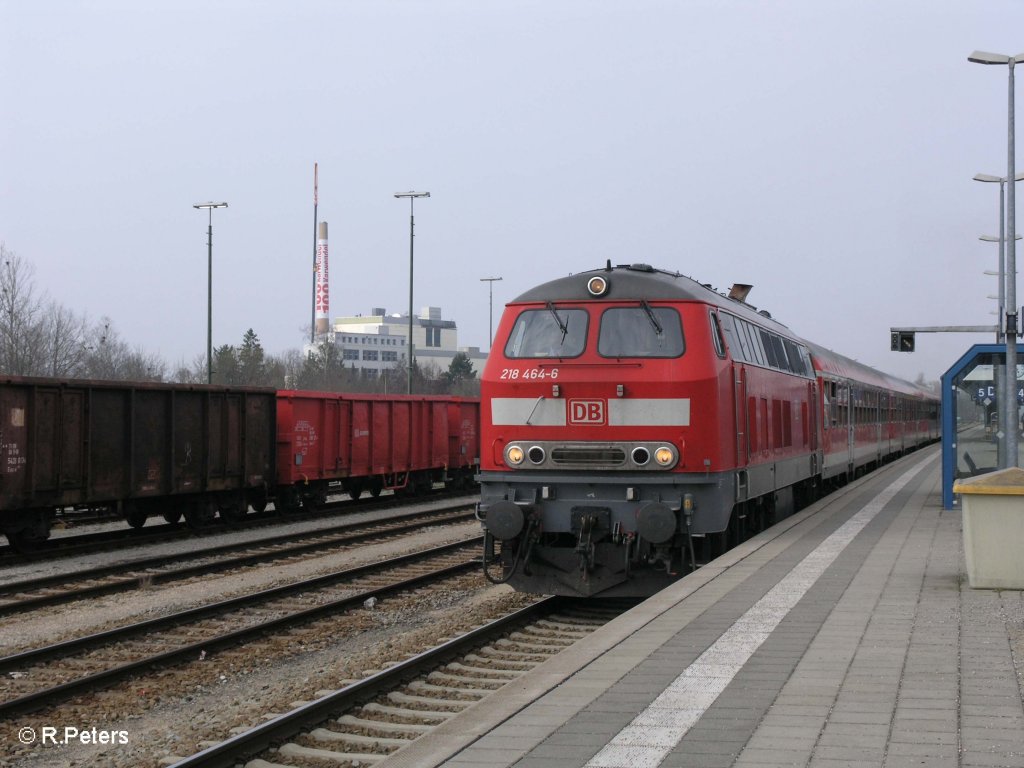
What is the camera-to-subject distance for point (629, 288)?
11789mm

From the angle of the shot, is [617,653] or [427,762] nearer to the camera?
[427,762]

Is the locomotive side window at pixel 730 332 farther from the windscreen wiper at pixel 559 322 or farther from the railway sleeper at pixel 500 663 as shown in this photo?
the railway sleeper at pixel 500 663

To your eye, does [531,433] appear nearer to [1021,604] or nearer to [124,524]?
[1021,604]

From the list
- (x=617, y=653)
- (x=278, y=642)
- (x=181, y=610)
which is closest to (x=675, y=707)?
(x=617, y=653)

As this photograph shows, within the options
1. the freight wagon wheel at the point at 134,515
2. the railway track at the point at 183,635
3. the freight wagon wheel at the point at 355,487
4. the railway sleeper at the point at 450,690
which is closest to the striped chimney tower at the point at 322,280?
the freight wagon wheel at the point at 355,487

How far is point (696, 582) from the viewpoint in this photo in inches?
408

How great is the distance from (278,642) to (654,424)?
404 cm

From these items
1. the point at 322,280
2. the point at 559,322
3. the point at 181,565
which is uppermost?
the point at 322,280

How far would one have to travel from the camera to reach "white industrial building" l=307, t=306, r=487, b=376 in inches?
5335

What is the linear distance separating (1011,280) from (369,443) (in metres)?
14.0

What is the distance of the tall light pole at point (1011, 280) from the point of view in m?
17.4

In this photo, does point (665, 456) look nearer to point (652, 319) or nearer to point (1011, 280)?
point (652, 319)

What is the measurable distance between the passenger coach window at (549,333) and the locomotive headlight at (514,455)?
99 cm

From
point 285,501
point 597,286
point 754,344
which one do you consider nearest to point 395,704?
point 597,286
